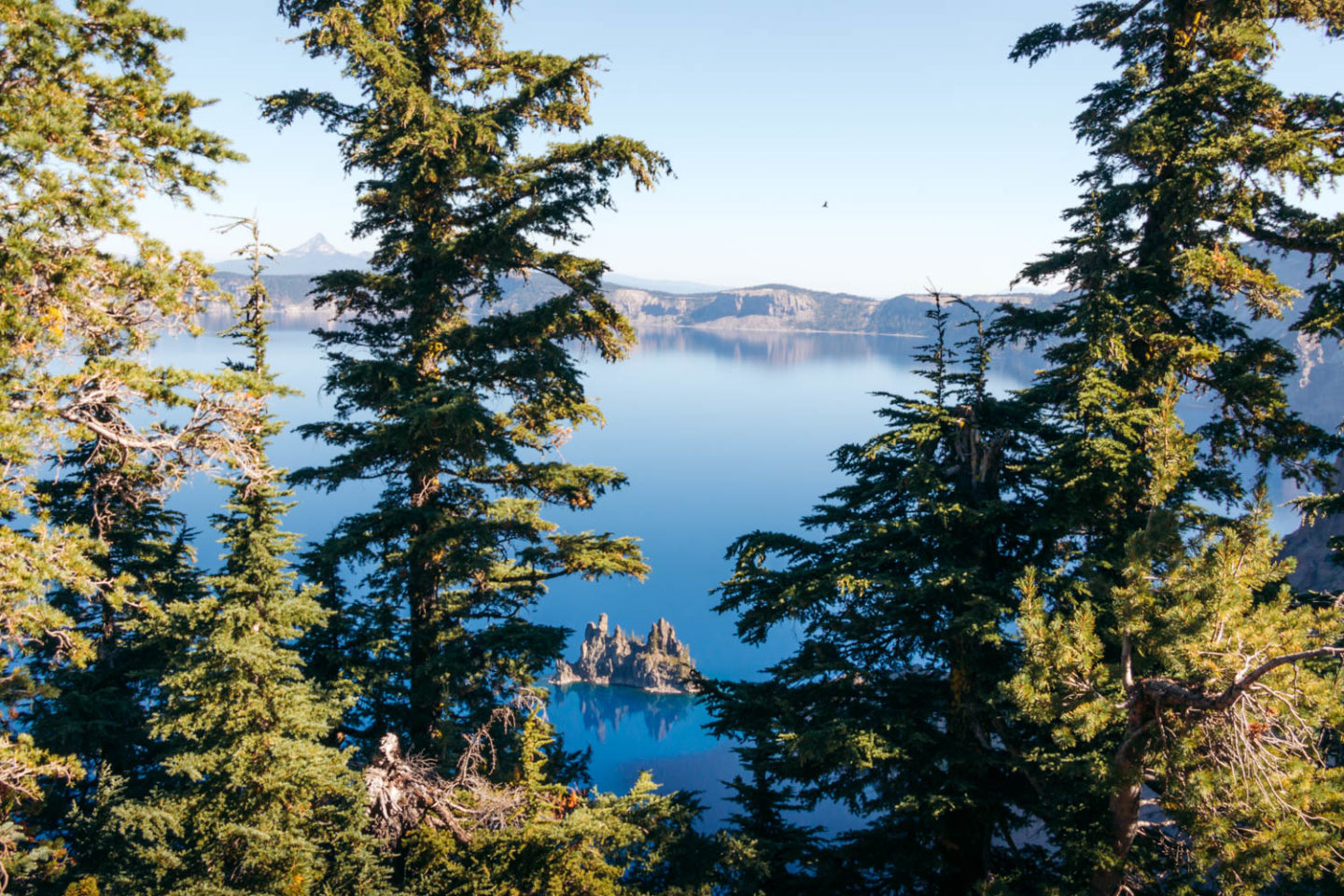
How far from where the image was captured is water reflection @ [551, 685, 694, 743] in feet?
186

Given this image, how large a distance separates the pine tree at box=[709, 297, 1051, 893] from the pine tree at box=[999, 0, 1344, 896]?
2.89 ft

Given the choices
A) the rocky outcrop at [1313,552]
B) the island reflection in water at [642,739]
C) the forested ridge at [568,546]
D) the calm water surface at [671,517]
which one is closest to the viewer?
the forested ridge at [568,546]

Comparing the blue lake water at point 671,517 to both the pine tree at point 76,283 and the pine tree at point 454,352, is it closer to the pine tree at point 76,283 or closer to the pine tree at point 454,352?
the pine tree at point 454,352

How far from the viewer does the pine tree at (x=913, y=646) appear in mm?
8859

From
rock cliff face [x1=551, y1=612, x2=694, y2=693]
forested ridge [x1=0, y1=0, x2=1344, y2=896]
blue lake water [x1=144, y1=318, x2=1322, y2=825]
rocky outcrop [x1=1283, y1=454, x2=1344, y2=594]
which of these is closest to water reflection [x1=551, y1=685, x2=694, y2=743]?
blue lake water [x1=144, y1=318, x2=1322, y2=825]

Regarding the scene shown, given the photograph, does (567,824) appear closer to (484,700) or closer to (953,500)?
(484,700)

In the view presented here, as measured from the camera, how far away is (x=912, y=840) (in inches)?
381

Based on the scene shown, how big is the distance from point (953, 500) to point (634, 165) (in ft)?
21.8

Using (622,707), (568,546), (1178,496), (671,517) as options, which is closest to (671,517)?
(671,517)

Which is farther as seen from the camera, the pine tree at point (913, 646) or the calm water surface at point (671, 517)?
the calm water surface at point (671, 517)

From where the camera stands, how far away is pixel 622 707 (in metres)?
60.4

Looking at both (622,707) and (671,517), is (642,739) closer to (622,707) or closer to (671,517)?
(622,707)

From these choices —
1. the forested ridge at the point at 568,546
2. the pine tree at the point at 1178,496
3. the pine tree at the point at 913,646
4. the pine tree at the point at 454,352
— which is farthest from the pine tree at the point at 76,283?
the pine tree at the point at 1178,496

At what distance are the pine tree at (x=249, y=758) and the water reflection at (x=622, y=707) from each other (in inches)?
1937
